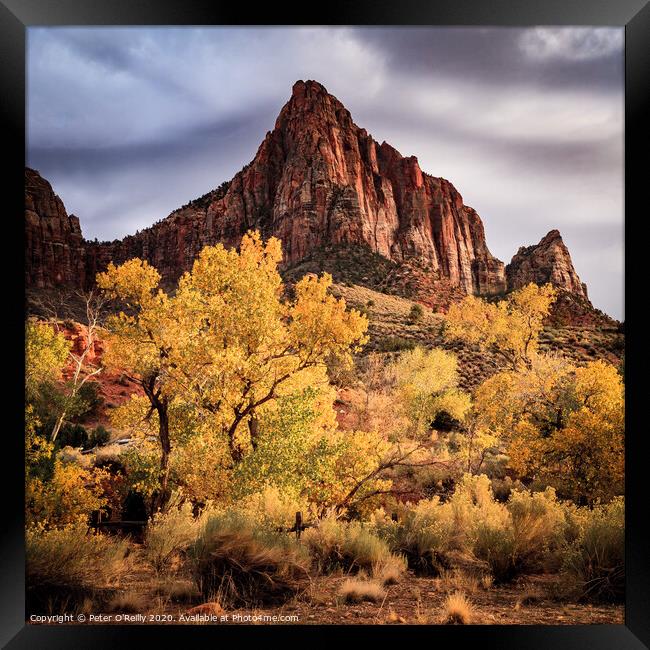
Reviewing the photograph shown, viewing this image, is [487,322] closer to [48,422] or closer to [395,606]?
[395,606]

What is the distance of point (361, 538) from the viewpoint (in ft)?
20.7

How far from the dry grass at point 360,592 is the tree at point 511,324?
630cm

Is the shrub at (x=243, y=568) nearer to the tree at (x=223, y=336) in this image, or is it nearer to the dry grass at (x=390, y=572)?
the dry grass at (x=390, y=572)

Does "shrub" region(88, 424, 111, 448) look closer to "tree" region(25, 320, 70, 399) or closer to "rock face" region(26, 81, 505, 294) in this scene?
"rock face" region(26, 81, 505, 294)

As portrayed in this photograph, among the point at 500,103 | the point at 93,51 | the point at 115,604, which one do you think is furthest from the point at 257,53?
the point at 115,604

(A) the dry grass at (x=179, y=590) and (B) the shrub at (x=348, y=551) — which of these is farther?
(B) the shrub at (x=348, y=551)

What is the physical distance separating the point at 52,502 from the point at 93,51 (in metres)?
5.99

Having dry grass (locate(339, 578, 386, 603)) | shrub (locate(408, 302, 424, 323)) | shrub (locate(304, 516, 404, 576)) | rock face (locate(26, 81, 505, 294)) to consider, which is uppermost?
rock face (locate(26, 81, 505, 294))

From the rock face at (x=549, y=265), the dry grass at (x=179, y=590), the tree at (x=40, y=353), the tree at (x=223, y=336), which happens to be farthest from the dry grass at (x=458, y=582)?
the tree at (x=40, y=353)

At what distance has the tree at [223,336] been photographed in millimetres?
6676

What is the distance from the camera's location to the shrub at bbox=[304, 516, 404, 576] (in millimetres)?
6137

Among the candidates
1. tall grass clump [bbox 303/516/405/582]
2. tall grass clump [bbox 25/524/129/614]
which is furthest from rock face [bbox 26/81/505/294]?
tall grass clump [bbox 303/516/405/582]

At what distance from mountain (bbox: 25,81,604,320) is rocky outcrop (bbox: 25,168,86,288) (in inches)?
0.9

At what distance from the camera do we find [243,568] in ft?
17.9
